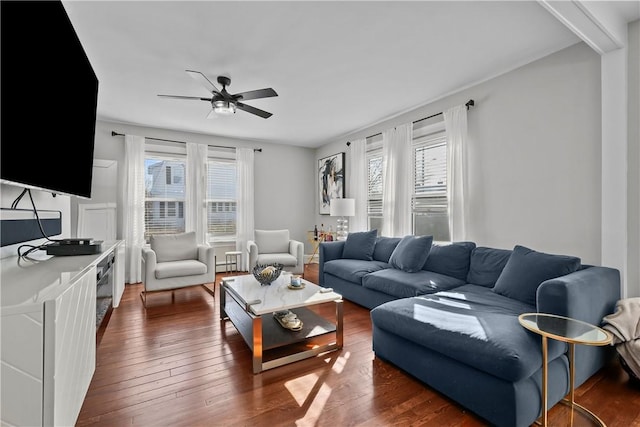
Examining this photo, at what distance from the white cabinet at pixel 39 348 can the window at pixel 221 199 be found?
4309 millimetres

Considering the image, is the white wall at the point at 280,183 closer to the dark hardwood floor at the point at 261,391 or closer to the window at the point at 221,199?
the window at the point at 221,199

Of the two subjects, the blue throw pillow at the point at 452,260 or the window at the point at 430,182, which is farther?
the window at the point at 430,182

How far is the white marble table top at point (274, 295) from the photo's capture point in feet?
7.34

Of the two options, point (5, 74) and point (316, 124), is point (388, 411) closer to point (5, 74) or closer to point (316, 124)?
point (5, 74)

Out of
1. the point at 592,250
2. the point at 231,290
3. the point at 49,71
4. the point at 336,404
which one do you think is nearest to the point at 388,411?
the point at 336,404

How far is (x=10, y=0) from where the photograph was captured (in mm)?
1125

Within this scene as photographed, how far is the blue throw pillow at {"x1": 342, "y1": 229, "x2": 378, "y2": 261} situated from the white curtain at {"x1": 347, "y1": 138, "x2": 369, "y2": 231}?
2.63 feet

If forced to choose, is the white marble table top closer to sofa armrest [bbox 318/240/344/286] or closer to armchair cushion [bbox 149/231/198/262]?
sofa armrest [bbox 318/240/344/286]

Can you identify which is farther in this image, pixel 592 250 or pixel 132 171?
pixel 132 171

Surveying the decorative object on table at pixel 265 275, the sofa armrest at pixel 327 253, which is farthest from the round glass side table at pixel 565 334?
the sofa armrest at pixel 327 253

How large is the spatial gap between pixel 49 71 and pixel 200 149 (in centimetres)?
385

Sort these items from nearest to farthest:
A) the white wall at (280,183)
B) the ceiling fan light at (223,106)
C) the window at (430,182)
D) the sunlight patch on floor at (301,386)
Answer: the sunlight patch on floor at (301,386), the ceiling fan light at (223,106), the window at (430,182), the white wall at (280,183)

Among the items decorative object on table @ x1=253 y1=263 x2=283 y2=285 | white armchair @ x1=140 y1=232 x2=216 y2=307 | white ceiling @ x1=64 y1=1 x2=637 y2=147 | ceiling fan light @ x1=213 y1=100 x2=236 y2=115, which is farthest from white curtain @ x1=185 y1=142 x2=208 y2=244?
decorative object on table @ x1=253 y1=263 x2=283 y2=285

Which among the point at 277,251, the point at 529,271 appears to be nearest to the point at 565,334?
the point at 529,271
